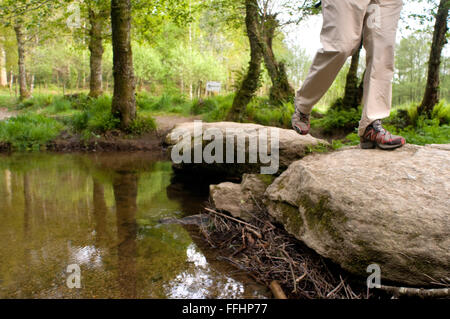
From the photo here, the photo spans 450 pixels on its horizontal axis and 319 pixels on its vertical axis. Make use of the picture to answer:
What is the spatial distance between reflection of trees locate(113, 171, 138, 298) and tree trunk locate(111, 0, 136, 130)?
11.1ft

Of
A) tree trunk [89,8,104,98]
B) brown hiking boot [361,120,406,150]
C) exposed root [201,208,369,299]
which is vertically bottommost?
exposed root [201,208,369,299]

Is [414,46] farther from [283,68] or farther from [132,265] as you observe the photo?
[132,265]

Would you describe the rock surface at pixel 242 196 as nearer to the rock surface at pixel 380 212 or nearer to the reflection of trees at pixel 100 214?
the rock surface at pixel 380 212

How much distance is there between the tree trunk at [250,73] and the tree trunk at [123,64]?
2.42 meters

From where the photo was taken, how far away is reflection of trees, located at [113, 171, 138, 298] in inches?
69.4

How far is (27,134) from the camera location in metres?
7.43

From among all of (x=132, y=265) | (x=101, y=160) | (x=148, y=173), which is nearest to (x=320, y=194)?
(x=132, y=265)

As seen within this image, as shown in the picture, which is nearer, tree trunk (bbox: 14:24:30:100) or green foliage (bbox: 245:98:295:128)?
green foliage (bbox: 245:98:295:128)

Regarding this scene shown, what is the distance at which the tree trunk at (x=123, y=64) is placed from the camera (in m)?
6.90

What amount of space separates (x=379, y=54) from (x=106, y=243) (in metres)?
2.32

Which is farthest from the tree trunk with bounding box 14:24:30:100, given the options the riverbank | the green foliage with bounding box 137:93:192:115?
the riverbank

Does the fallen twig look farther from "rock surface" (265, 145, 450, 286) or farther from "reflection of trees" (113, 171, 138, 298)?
"reflection of trees" (113, 171, 138, 298)

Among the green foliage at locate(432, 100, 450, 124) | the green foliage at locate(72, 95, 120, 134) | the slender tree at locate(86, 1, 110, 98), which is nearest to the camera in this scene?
the green foliage at locate(432, 100, 450, 124)

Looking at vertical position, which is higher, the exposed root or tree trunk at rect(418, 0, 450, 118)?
tree trunk at rect(418, 0, 450, 118)
